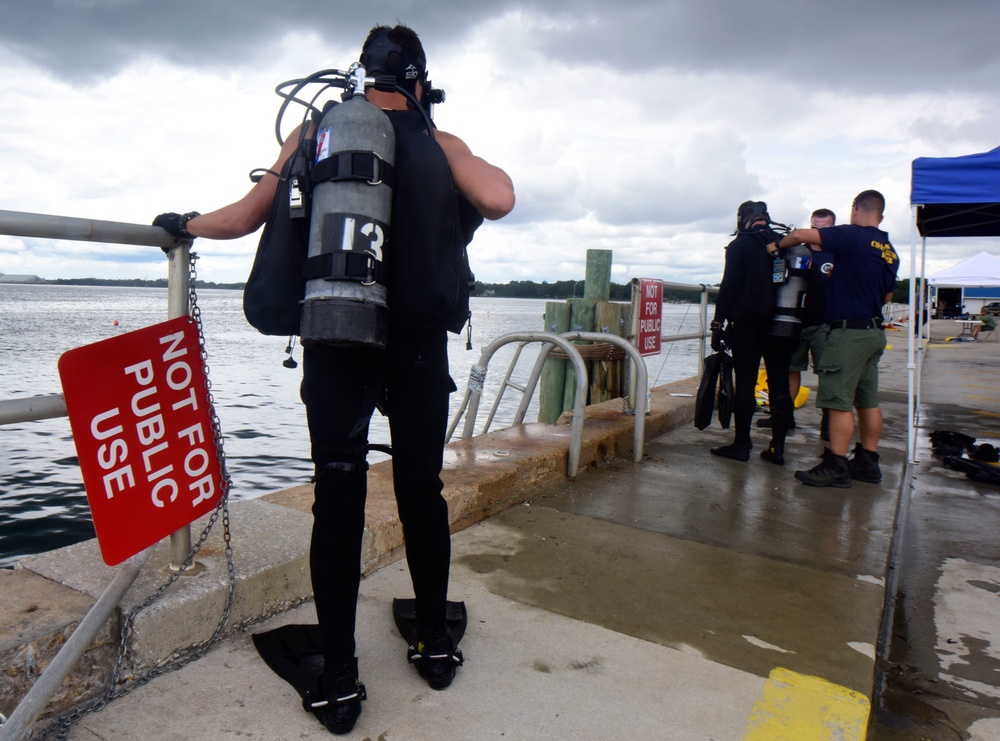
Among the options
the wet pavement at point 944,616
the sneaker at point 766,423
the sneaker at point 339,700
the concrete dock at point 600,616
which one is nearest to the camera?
the sneaker at point 339,700

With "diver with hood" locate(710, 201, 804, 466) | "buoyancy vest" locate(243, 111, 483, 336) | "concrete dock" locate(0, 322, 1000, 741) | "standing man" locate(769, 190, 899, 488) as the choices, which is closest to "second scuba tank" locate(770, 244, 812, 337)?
"diver with hood" locate(710, 201, 804, 466)

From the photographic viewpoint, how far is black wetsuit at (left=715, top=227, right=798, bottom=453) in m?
4.98

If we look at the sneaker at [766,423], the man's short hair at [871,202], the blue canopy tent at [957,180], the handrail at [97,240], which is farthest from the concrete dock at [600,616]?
the blue canopy tent at [957,180]

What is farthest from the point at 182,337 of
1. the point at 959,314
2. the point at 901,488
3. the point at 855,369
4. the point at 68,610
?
the point at 959,314

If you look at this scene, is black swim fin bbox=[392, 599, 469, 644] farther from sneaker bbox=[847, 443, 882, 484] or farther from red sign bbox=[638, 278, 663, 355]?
red sign bbox=[638, 278, 663, 355]

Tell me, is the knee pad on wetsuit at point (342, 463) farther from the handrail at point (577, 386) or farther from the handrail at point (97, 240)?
the handrail at point (577, 386)

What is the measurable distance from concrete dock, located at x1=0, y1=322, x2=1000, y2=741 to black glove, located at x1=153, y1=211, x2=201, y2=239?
1.02 m

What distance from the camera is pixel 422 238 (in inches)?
69.9

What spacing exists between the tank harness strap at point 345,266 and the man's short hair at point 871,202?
4114 mm

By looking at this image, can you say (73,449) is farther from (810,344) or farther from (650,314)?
(810,344)

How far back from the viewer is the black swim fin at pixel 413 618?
2.23 meters

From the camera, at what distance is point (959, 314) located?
49.6 meters

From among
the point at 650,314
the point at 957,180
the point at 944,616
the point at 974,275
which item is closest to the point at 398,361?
the point at 944,616

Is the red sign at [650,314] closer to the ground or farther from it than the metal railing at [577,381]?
farther from it
